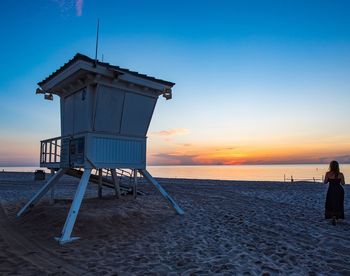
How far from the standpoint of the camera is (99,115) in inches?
442

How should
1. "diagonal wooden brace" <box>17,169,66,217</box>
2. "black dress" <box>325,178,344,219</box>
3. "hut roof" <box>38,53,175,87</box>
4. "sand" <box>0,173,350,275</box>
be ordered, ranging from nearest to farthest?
1. "sand" <box>0,173,350,275</box>
2. "hut roof" <box>38,53,175,87</box>
3. "black dress" <box>325,178,344,219</box>
4. "diagonal wooden brace" <box>17,169,66,217</box>

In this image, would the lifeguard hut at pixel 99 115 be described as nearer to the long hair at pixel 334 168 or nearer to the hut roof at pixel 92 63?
the hut roof at pixel 92 63

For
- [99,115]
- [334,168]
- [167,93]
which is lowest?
[334,168]

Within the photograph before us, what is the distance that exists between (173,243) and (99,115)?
17.0ft

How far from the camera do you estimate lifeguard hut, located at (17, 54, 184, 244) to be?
10867mm

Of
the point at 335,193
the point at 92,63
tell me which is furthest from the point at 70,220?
the point at 335,193

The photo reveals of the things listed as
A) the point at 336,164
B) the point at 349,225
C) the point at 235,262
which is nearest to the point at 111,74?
the point at 235,262

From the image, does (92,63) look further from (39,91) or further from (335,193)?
(335,193)

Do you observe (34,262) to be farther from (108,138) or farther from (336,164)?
(336,164)

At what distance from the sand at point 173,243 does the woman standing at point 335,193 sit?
0.41 metres

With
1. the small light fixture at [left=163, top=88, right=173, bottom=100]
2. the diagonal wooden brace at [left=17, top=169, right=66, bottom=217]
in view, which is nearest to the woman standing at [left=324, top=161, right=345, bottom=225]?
the small light fixture at [left=163, top=88, right=173, bottom=100]

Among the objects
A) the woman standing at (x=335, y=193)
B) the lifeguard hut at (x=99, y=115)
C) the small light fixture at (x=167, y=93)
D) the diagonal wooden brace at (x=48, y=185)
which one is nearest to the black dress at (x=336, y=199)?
the woman standing at (x=335, y=193)

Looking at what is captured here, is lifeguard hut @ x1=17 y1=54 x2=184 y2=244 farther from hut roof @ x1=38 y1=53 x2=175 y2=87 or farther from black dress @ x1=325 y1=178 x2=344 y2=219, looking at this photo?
black dress @ x1=325 y1=178 x2=344 y2=219

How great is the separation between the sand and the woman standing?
410 millimetres
